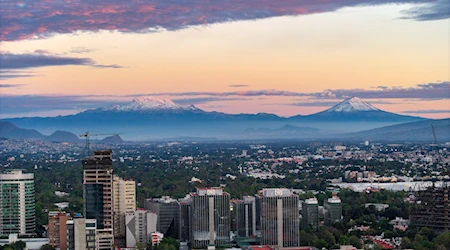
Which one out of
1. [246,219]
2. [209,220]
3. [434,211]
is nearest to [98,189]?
[209,220]

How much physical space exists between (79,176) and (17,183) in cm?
3649

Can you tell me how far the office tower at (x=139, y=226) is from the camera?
1829 inches

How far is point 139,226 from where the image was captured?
4700cm

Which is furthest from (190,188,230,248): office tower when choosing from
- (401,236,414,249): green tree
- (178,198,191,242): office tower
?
(401,236,414,249): green tree

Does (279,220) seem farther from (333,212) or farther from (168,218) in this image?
(333,212)

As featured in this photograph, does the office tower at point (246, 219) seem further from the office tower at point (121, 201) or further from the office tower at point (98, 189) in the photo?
the office tower at point (98, 189)

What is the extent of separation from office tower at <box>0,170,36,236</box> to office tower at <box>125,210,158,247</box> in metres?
7.28

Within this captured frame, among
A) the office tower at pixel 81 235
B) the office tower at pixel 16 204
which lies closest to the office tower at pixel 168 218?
the office tower at pixel 16 204

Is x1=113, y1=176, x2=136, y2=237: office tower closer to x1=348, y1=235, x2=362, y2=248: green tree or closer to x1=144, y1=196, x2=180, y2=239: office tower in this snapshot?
x1=144, y1=196, x2=180, y2=239: office tower

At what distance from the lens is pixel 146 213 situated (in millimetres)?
47438

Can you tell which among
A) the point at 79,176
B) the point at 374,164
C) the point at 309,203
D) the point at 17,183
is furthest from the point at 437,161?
the point at 17,183

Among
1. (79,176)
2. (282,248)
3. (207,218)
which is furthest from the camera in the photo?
(79,176)

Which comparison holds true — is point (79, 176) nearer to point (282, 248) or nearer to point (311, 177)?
point (311, 177)

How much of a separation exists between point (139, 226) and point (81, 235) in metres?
11.0
